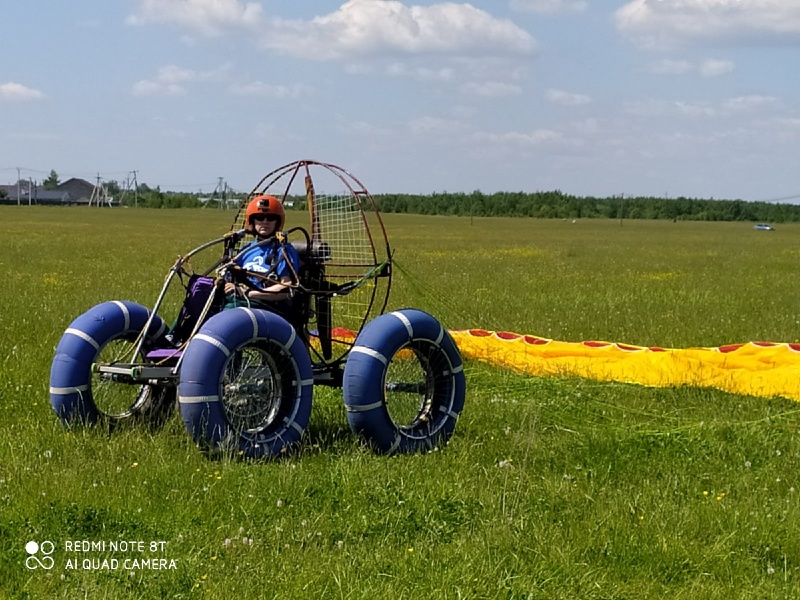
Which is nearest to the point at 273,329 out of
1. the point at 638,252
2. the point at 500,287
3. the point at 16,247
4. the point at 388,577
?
the point at 388,577

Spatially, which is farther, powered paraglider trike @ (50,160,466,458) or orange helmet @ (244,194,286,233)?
orange helmet @ (244,194,286,233)

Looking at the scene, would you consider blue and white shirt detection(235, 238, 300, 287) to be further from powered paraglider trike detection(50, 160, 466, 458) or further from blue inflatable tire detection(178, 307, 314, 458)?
blue inflatable tire detection(178, 307, 314, 458)

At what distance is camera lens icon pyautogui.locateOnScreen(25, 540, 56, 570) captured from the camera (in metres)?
4.63

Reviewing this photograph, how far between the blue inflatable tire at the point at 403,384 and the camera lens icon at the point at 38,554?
238cm

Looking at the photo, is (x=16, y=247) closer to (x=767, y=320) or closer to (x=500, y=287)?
(x=500, y=287)

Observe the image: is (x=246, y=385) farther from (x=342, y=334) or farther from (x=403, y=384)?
(x=342, y=334)

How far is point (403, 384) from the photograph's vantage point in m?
7.34

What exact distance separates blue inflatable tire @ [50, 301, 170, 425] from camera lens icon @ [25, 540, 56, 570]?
1992mm

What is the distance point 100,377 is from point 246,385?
1091 millimetres

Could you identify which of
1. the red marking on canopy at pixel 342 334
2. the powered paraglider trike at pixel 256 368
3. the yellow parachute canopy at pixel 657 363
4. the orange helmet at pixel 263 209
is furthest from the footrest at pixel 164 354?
the yellow parachute canopy at pixel 657 363

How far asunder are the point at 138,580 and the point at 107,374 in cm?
236

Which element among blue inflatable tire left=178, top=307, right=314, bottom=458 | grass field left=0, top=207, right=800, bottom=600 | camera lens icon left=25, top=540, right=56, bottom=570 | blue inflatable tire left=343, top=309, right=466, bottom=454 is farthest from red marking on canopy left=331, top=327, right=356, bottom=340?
camera lens icon left=25, top=540, right=56, bottom=570

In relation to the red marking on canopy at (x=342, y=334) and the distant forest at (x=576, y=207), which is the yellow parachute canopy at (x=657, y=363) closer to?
the red marking on canopy at (x=342, y=334)

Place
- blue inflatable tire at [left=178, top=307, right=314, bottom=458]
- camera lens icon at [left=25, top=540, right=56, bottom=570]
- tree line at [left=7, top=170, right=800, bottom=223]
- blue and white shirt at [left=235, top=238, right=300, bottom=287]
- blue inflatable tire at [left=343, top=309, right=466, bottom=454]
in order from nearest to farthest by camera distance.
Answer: camera lens icon at [left=25, top=540, right=56, bottom=570]
blue inflatable tire at [left=178, top=307, right=314, bottom=458]
blue inflatable tire at [left=343, top=309, right=466, bottom=454]
blue and white shirt at [left=235, top=238, right=300, bottom=287]
tree line at [left=7, top=170, right=800, bottom=223]
